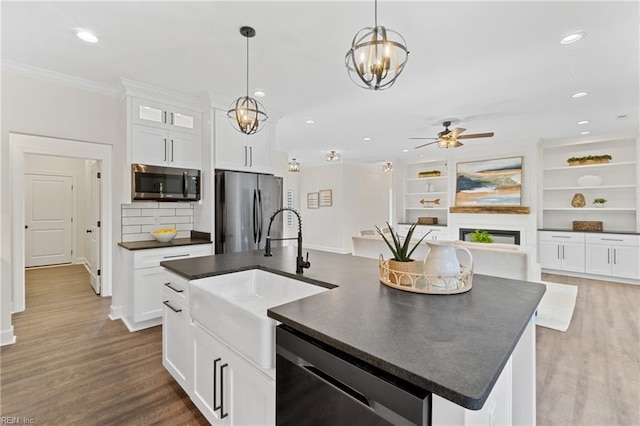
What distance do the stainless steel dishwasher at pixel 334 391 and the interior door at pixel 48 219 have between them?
767 cm

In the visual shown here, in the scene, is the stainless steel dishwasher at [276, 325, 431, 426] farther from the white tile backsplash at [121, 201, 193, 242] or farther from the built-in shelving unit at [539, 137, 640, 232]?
the built-in shelving unit at [539, 137, 640, 232]

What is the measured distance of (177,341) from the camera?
1.98 meters

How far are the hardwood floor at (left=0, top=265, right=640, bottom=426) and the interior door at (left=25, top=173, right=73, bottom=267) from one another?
3.20 metres

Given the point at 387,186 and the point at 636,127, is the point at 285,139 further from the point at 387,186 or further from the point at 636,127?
the point at 636,127

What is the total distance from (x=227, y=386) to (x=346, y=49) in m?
2.70

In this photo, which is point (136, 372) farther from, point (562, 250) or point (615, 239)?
point (615, 239)

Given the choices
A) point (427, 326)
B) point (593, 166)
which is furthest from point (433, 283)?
point (593, 166)

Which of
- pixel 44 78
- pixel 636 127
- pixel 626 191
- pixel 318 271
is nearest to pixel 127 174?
pixel 44 78

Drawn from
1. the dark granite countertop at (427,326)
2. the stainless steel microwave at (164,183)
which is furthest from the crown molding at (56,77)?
the dark granite countertop at (427,326)

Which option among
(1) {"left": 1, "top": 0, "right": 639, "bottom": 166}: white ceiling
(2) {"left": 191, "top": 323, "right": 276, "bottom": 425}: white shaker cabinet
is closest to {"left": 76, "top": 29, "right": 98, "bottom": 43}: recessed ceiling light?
(1) {"left": 1, "top": 0, "right": 639, "bottom": 166}: white ceiling

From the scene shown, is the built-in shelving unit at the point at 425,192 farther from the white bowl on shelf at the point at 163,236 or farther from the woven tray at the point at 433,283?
the woven tray at the point at 433,283

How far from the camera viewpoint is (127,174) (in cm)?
341

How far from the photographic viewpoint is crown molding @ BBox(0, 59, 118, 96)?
294 centimetres

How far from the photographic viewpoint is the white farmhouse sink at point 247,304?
122 cm
